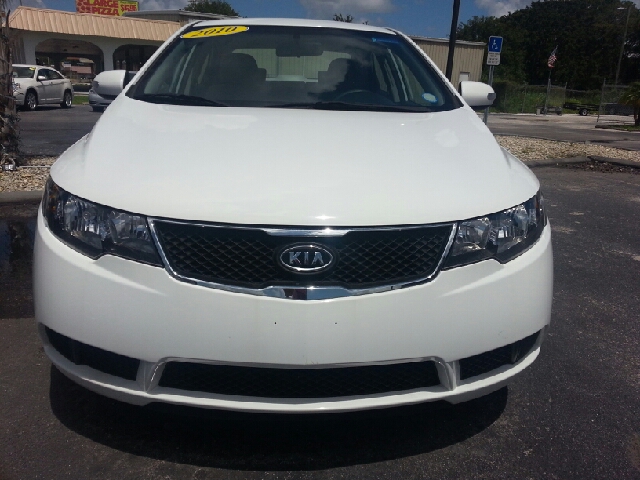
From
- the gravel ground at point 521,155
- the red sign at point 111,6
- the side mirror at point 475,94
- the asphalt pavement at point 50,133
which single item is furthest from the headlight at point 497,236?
the red sign at point 111,6

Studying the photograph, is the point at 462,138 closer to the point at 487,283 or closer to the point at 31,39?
the point at 487,283

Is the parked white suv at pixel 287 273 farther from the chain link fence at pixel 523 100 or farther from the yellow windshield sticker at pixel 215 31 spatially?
the chain link fence at pixel 523 100

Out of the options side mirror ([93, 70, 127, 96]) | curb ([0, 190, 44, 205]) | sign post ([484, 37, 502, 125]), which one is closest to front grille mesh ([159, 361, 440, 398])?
side mirror ([93, 70, 127, 96])

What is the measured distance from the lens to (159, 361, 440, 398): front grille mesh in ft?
5.83

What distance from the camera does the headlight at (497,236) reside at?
1.87 meters

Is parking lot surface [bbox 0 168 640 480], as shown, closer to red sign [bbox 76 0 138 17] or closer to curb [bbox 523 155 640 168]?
curb [bbox 523 155 640 168]

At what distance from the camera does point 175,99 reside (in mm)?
2785

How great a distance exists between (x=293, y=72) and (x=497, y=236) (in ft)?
6.15

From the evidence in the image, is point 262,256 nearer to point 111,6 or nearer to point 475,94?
point 475,94

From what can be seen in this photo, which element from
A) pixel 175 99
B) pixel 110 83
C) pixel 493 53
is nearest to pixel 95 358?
pixel 175 99

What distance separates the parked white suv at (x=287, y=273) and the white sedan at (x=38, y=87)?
1866cm

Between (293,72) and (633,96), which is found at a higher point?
(293,72)

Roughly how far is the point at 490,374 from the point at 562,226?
13.5ft

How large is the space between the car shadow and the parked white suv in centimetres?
20
